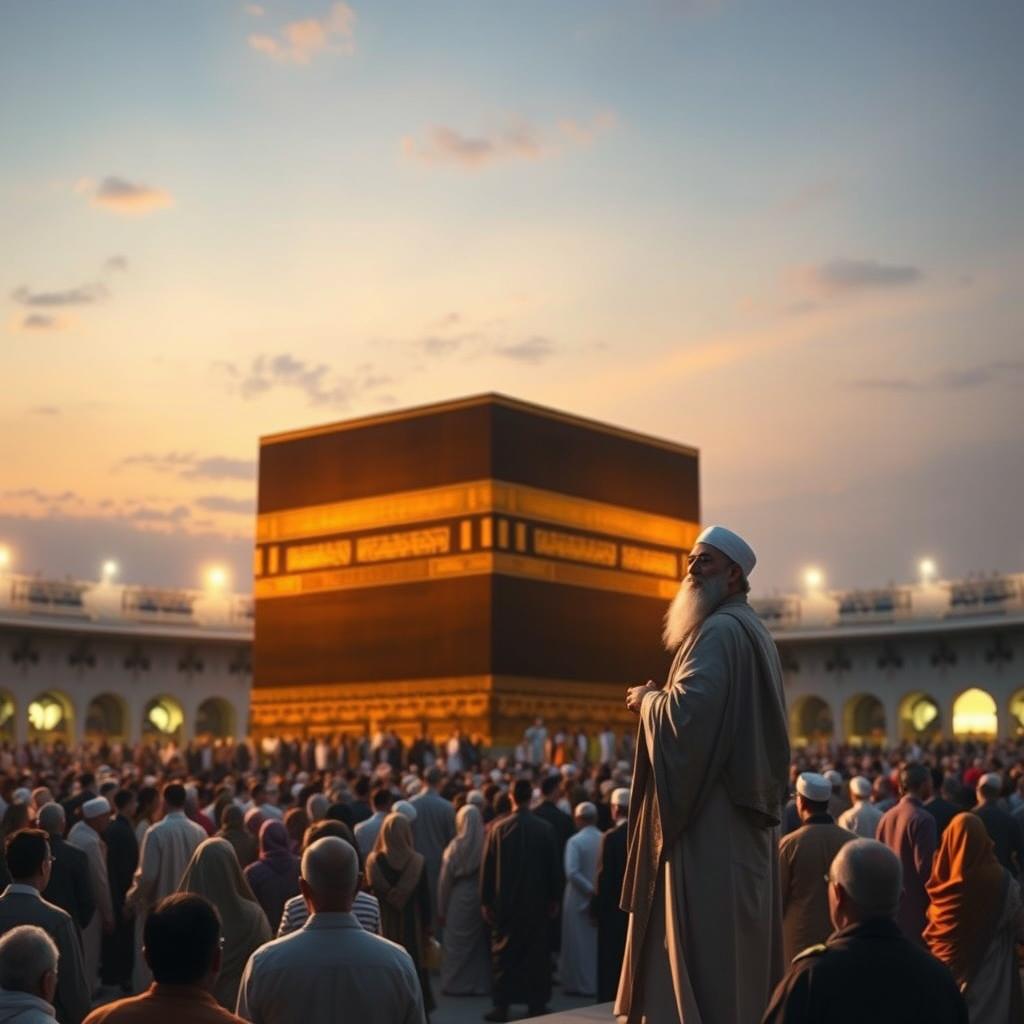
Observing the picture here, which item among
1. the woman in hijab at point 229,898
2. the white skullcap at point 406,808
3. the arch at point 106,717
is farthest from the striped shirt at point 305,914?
the arch at point 106,717

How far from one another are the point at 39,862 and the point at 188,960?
213 centimetres

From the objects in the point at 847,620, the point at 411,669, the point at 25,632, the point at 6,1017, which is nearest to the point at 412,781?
the point at 6,1017

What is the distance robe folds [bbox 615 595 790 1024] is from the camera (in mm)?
4324

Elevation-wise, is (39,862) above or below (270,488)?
below

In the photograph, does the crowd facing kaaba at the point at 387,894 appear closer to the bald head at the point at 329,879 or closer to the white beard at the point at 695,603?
the bald head at the point at 329,879

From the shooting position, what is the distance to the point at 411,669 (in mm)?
31922

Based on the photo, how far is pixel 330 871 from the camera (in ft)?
12.1

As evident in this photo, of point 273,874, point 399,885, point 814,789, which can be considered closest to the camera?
point 814,789

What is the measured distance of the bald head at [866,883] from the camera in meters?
3.20

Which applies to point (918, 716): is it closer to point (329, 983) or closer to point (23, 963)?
point (329, 983)

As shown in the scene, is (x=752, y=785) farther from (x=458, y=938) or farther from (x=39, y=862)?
(x=458, y=938)

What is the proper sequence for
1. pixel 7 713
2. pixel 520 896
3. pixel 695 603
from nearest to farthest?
1. pixel 695 603
2. pixel 520 896
3. pixel 7 713

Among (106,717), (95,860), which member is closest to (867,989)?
(95,860)

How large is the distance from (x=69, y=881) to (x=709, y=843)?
371 cm
